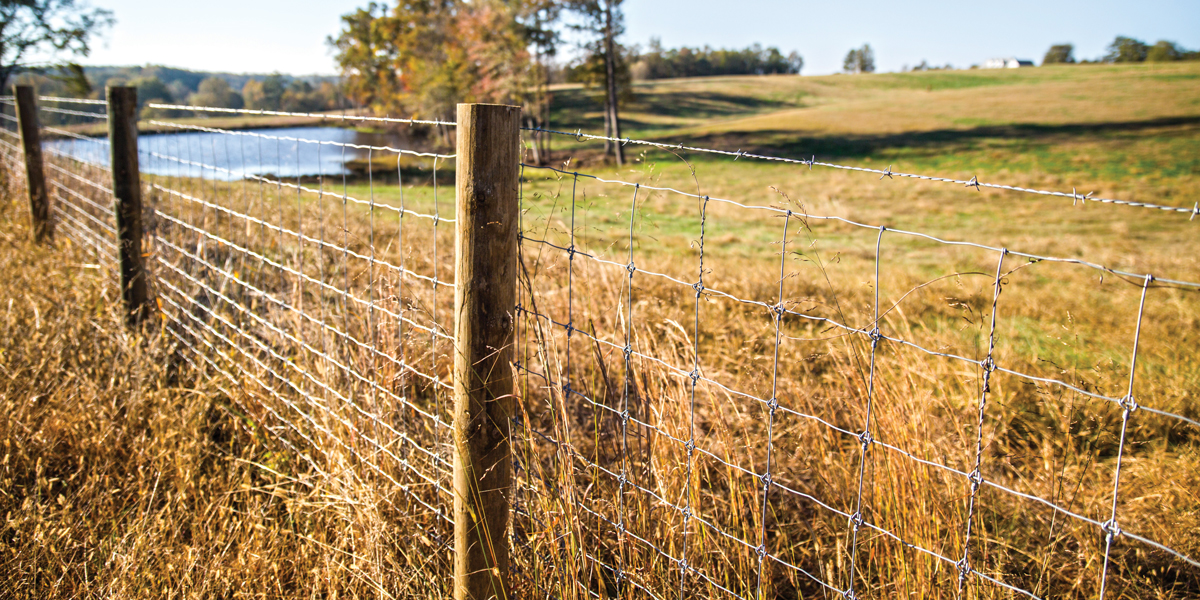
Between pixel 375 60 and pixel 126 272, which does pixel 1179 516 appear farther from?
pixel 375 60

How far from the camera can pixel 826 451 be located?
9.88 ft

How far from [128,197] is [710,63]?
110296mm

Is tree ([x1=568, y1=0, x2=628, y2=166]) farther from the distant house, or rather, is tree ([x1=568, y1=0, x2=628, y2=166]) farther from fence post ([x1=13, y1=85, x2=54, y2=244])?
the distant house

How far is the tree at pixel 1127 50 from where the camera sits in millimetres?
75931

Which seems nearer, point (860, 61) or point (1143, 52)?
point (1143, 52)

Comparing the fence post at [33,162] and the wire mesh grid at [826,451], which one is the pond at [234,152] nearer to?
the fence post at [33,162]

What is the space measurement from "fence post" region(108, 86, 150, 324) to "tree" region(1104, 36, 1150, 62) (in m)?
95.6

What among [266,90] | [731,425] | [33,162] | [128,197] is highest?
[266,90]

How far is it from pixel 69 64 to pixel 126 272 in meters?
29.2

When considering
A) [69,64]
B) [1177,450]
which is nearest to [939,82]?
[69,64]

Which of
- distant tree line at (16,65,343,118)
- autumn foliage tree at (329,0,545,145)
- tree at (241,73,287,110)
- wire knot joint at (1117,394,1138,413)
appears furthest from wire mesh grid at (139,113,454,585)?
tree at (241,73,287,110)

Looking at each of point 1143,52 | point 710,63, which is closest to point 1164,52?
point 1143,52

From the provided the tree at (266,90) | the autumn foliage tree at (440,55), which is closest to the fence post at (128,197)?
the autumn foliage tree at (440,55)

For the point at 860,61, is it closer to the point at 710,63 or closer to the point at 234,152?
the point at 710,63
